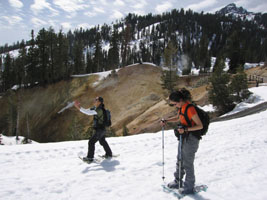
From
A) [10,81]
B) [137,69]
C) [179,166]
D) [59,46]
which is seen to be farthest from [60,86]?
[179,166]

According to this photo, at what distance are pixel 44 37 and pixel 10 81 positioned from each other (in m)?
30.4

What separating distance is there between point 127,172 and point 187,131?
3.20m

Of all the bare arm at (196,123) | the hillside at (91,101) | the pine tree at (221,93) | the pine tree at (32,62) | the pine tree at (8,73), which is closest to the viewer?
the bare arm at (196,123)

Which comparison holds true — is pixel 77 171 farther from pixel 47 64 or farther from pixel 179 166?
pixel 47 64

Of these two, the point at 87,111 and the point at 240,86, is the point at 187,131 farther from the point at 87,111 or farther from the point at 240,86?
the point at 240,86

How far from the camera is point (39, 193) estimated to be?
514 cm

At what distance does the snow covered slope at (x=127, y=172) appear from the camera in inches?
197

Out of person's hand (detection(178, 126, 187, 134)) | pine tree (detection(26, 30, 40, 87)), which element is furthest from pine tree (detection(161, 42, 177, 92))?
pine tree (detection(26, 30, 40, 87))

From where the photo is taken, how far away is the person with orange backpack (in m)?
4.20

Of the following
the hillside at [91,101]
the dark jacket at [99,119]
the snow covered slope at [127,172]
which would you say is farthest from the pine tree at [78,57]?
the dark jacket at [99,119]

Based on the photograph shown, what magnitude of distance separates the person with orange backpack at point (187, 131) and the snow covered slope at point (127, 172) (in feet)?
1.74

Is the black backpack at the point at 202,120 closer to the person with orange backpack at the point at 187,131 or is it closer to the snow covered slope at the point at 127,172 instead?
the person with orange backpack at the point at 187,131

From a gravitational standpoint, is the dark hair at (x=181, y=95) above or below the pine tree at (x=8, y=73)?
below

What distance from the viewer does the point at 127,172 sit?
6523mm
